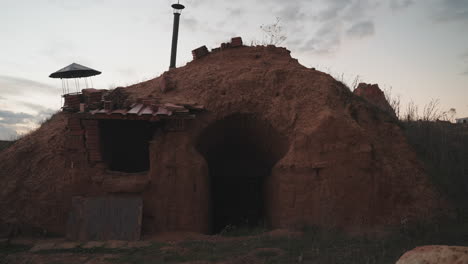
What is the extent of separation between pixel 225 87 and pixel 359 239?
397 cm

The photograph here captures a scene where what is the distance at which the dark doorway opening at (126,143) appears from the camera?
812 cm

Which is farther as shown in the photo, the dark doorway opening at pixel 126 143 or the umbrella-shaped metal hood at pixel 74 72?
the umbrella-shaped metal hood at pixel 74 72

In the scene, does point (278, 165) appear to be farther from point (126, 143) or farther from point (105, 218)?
point (126, 143)

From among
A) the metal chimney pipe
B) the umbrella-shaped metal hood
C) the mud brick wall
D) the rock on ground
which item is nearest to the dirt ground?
the mud brick wall

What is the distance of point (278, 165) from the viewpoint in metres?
7.33

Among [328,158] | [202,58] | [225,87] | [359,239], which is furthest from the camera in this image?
[202,58]

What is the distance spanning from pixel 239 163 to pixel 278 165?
111 inches

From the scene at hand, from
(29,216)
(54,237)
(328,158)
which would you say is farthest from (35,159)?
(328,158)

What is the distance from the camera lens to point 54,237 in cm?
732

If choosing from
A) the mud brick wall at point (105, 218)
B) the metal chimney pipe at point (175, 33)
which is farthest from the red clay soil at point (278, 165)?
the metal chimney pipe at point (175, 33)

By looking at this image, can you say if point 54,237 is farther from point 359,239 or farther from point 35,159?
point 359,239

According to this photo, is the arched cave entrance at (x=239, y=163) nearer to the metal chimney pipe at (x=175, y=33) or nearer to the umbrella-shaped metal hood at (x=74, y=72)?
the umbrella-shaped metal hood at (x=74, y=72)

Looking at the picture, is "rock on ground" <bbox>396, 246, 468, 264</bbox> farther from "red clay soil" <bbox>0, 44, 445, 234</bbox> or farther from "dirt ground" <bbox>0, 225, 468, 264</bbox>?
"red clay soil" <bbox>0, 44, 445, 234</bbox>

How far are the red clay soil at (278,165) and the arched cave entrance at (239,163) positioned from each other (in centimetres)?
7
